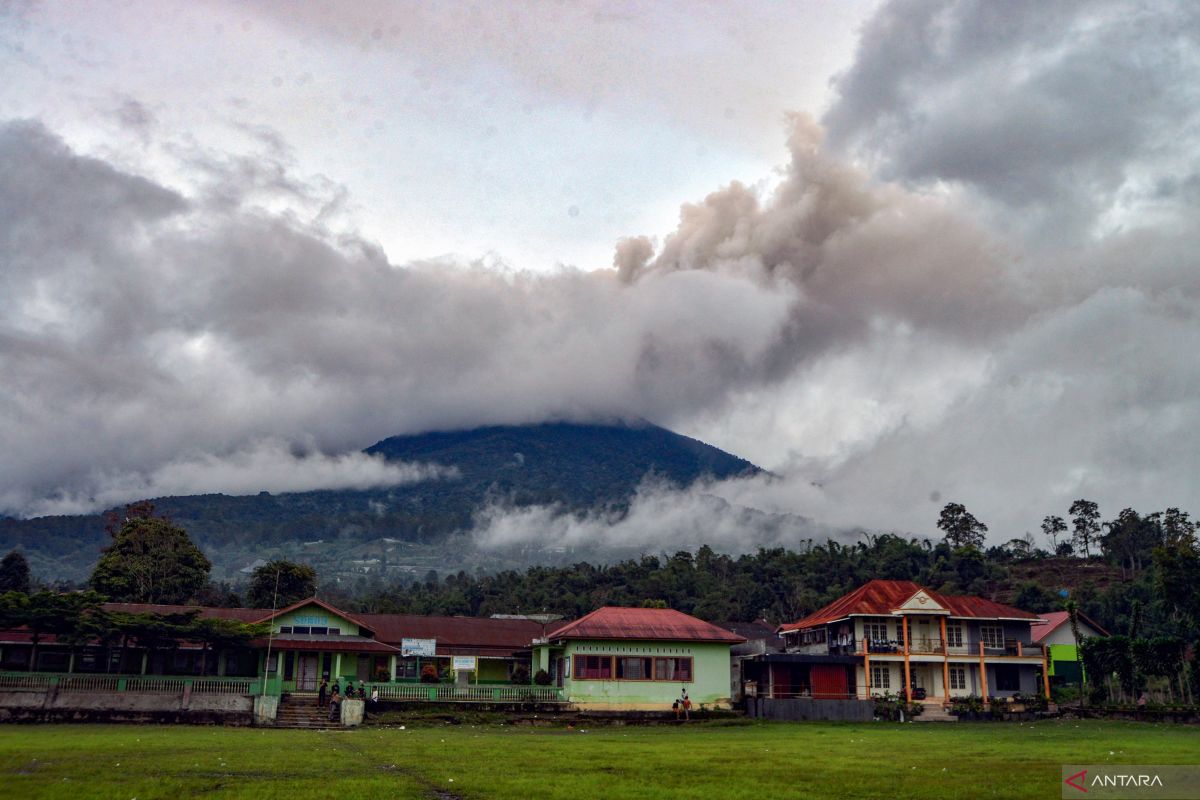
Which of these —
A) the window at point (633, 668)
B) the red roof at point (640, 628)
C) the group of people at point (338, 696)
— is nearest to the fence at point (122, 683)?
the group of people at point (338, 696)

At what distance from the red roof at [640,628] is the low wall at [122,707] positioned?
16.0 metres

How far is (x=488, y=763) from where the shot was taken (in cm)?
2184

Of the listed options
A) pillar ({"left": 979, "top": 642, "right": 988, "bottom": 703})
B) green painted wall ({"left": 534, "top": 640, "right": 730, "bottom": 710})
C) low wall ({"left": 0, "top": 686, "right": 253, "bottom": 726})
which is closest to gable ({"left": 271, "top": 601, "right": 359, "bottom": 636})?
green painted wall ({"left": 534, "top": 640, "right": 730, "bottom": 710})

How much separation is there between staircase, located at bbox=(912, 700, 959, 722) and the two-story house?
372 cm

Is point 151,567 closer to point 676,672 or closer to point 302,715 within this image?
point 302,715

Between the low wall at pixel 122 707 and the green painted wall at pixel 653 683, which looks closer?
the low wall at pixel 122 707

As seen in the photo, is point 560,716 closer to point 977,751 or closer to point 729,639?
point 729,639

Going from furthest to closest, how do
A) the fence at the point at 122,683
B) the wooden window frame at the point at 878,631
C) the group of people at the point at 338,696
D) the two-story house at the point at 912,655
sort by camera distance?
the wooden window frame at the point at 878,631
the two-story house at the point at 912,655
the group of people at the point at 338,696
the fence at the point at 122,683

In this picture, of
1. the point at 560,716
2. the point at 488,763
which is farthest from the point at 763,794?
the point at 560,716

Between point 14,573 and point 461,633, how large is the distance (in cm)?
4353

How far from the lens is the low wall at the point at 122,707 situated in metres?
35.9

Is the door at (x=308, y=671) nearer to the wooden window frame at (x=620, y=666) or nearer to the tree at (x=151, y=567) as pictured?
the wooden window frame at (x=620, y=666)

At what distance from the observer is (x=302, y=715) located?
1522 inches

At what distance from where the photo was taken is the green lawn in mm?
16688
